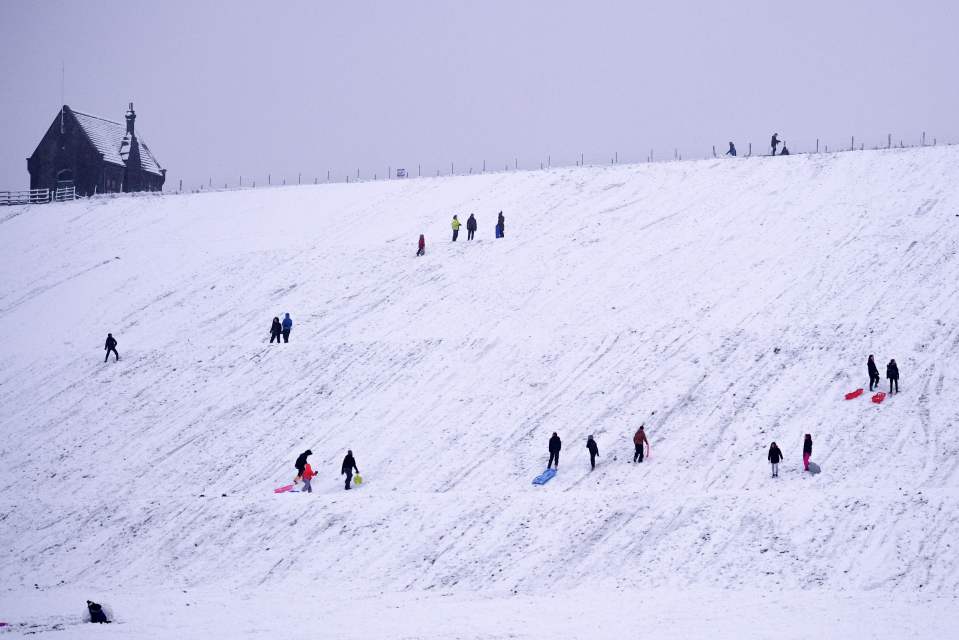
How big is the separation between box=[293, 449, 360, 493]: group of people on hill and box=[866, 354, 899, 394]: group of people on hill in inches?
634

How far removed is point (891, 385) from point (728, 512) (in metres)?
8.30

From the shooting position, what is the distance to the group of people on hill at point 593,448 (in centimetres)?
2966

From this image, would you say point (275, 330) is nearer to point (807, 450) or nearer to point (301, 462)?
point (301, 462)

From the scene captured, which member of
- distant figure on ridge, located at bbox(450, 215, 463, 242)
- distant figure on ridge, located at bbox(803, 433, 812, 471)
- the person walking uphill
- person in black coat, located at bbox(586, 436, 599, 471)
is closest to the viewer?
distant figure on ridge, located at bbox(803, 433, 812, 471)

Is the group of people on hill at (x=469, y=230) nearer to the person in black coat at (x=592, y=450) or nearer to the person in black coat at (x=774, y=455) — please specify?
the person in black coat at (x=592, y=450)

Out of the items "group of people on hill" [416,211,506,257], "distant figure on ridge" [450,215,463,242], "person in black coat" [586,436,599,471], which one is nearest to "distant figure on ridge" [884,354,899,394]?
"person in black coat" [586,436,599,471]

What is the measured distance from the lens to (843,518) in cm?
2505

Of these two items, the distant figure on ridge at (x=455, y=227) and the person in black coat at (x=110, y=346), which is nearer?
the person in black coat at (x=110, y=346)

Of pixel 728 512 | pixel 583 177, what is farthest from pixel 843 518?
pixel 583 177

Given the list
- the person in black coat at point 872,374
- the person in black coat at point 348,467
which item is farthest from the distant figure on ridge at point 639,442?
the person in black coat at point 348,467

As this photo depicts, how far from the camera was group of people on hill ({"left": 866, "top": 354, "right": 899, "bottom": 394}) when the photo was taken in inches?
1209

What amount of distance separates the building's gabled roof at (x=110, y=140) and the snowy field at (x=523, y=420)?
3231 cm

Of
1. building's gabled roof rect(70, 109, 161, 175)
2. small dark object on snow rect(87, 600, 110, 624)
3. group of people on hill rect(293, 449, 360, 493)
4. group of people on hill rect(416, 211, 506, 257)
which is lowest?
small dark object on snow rect(87, 600, 110, 624)

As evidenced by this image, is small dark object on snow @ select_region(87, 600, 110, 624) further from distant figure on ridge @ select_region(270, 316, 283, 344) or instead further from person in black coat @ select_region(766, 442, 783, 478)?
distant figure on ridge @ select_region(270, 316, 283, 344)
